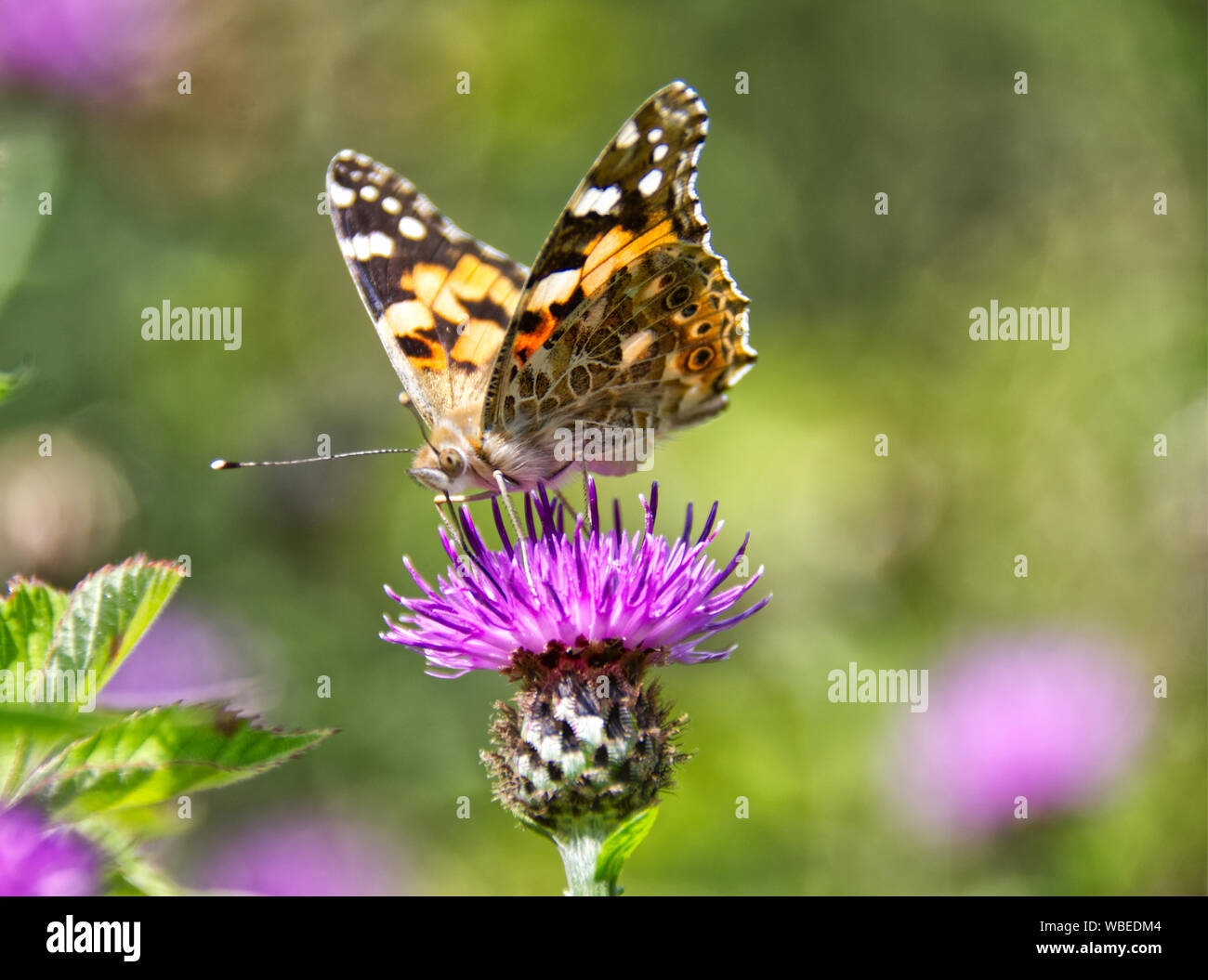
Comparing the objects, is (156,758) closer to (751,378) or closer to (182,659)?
(182,659)

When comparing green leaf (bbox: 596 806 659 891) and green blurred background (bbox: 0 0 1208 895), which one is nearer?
green leaf (bbox: 596 806 659 891)

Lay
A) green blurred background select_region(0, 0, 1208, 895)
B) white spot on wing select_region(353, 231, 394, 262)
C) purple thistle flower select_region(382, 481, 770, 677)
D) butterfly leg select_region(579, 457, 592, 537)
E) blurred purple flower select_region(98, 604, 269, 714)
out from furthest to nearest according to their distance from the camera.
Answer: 1. green blurred background select_region(0, 0, 1208, 895)
2. blurred purple flower select_region(98, 604, 269, 714)
3. white spot on wing select_region(353, 231, 394, 262)
4. butterfly leg select_region(579, 457, 592, 537)
5. purple thistle flower select_region(382, 481, 770, 677)

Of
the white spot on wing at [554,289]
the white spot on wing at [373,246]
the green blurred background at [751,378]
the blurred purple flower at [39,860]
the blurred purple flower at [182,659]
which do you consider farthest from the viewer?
the green blurred background at [751,378]

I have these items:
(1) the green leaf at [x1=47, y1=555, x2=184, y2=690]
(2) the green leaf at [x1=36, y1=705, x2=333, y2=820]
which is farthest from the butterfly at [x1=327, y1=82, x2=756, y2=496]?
(2) the green leaf at [x1=36, y1=705, x2=333, y2=820]

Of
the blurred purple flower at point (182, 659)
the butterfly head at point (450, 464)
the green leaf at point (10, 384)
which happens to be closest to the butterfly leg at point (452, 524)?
the butterfly head at point (450, 464)

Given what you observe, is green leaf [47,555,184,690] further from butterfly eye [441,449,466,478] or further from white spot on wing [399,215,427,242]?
→ white spot on wing [399,215,427,242]

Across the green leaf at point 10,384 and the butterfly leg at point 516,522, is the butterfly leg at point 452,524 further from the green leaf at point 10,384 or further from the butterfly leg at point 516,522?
the green leaf at point 10,384
